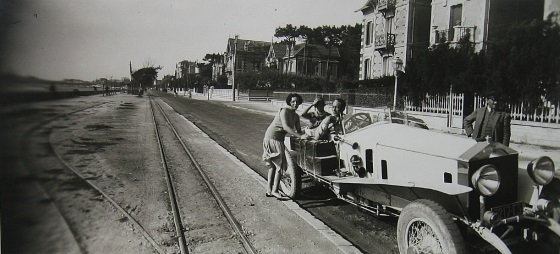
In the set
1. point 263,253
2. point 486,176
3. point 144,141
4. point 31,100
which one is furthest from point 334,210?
point 144,141

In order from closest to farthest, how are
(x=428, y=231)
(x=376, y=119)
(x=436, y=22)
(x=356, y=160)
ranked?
(x=428, y=231) < (x=356, y=160) < (x=376, y=119) < (x=436, y=22)

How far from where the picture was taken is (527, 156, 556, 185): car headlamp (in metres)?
3.14

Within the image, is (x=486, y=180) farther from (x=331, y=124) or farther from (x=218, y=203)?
(x=218, y=203)

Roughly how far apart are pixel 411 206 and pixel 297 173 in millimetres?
2285

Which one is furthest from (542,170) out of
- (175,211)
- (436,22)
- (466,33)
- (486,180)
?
(436,22)

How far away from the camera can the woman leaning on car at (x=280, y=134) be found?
521 cm

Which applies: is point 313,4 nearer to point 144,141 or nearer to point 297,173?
point 297,173

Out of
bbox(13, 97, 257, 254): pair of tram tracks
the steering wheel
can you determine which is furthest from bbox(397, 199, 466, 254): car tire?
the steering wheel

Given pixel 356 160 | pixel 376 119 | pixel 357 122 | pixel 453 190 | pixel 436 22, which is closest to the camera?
pixel 453 190

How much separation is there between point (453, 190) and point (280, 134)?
2.80 metres

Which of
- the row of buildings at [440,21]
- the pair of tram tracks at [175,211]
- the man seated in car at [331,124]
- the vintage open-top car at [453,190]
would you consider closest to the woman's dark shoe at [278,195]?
the pair of tram tracks at [175,211]

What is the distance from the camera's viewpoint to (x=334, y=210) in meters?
5.00

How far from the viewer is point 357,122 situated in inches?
188

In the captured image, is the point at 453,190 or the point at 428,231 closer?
the point at 453,190
